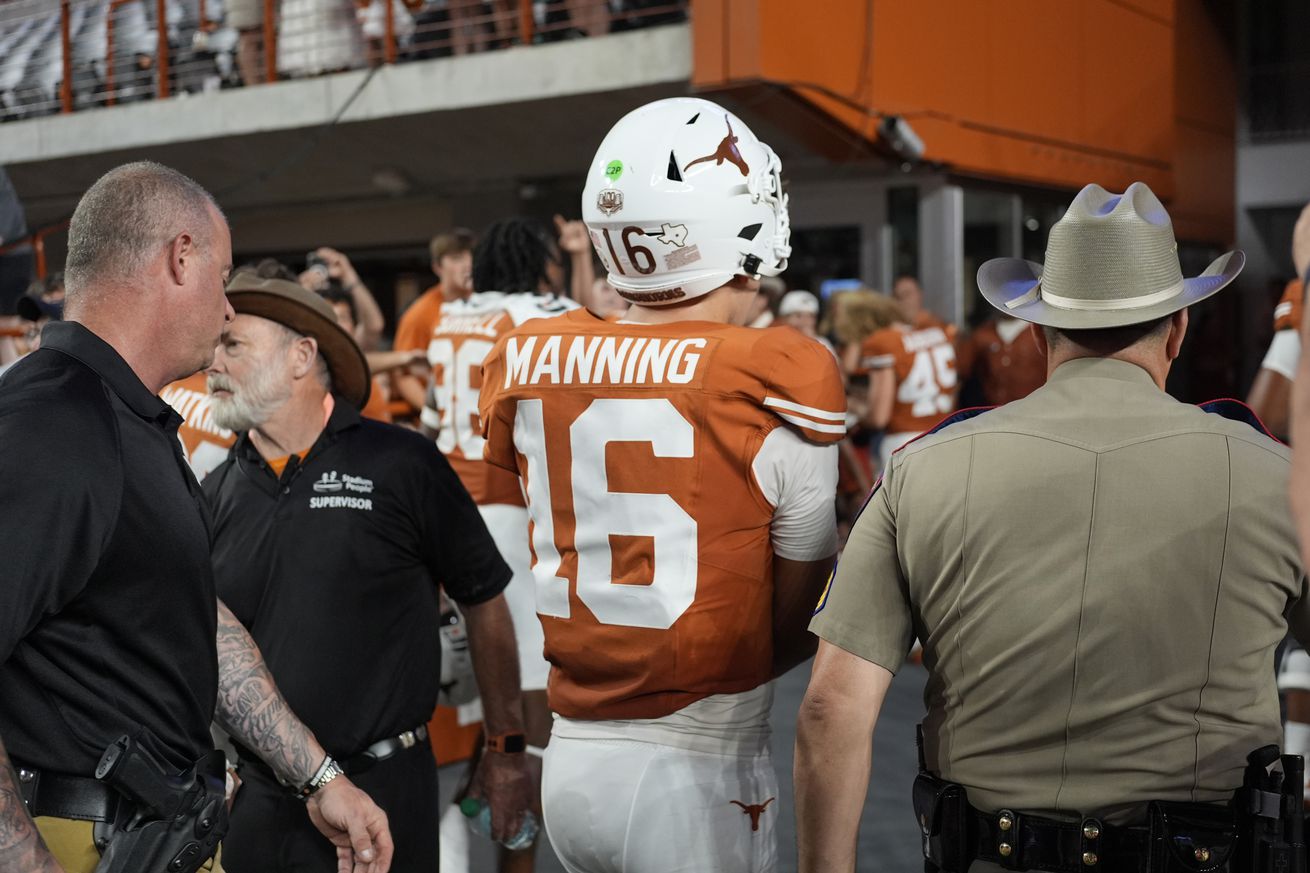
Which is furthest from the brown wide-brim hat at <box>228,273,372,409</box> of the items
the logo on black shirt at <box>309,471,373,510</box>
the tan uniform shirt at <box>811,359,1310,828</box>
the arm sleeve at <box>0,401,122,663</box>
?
the tan uniform shirt at <box>811,359,1310,828</box>

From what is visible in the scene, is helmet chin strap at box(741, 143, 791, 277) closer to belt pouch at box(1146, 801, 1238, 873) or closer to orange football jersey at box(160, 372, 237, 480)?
belt pouch at box(1146, 801, 1238, 873)

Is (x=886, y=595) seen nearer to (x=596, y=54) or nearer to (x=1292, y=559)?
(x=1292, y=559)

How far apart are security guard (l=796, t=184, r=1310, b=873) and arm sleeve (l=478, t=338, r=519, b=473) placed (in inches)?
30.7

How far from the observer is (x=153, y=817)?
2.05 metres

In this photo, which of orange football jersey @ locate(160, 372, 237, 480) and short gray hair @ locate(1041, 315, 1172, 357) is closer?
short gray hair @ locate(1041, 315, 1172, 357)

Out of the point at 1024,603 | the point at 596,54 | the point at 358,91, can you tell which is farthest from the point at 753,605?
the point at 358,91

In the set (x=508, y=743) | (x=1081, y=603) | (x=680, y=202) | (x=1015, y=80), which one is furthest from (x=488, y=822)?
(x=1015, y=80)

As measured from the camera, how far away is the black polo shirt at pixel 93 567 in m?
1.82

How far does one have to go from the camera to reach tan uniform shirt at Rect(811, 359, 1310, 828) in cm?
198

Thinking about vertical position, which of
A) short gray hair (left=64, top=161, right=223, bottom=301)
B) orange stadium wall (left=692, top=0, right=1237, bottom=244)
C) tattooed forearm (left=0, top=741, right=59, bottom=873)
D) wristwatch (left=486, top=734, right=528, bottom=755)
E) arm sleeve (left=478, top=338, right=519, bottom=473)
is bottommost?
wristwatch (left=486, top=734, right=528, bottom=755)

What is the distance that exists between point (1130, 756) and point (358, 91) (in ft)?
40.7

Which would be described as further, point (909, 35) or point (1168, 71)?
point (1168, 71)

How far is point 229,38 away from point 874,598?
46.8ft

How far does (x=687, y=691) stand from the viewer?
2418mm
